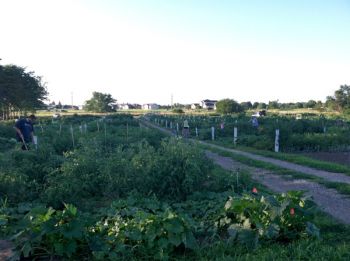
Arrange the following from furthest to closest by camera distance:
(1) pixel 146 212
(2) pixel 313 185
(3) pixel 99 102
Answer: (3) pixel 99 102 → (2) pixel 313 185 → (1) pixel 146 212

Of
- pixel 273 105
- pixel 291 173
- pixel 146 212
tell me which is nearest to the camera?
pixel 146 212

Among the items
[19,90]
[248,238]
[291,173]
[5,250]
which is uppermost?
[19,90]

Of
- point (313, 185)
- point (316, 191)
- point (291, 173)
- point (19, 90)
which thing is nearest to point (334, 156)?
point (291, 173)

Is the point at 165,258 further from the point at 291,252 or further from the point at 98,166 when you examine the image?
the point at 98,166

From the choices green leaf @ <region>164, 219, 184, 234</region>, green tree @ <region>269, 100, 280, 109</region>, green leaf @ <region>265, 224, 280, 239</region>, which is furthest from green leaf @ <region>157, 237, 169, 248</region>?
green tree @ <region>269, 100, 280, 109</region>

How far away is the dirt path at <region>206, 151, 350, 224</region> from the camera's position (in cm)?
626

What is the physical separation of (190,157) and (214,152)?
8836 millimetres

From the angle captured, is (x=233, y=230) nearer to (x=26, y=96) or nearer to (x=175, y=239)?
(x=175, y=239)

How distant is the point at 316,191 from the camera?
7.91m

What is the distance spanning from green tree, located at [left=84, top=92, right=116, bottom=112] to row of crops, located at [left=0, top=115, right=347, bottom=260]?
97526 millimetres

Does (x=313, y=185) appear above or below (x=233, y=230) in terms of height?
below

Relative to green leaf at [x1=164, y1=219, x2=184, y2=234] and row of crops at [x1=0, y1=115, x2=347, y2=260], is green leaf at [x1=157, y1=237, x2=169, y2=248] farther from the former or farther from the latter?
green leaf at [x1=164, y1=219, x2=184, y2=234]

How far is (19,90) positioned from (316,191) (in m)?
41.7

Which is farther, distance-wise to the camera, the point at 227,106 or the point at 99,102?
the point at 99,102
